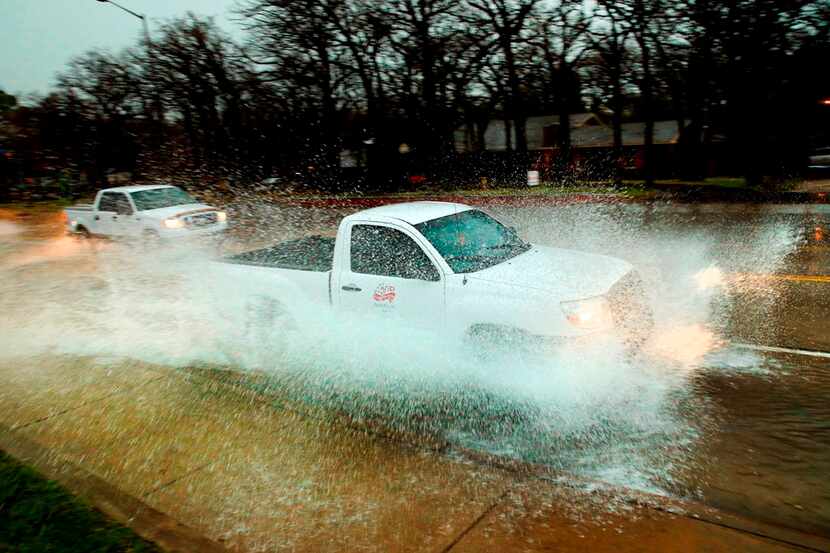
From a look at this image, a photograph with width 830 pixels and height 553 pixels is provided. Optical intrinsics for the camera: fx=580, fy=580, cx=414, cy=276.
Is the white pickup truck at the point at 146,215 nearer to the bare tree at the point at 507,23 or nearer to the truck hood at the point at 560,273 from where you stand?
the truck hood at the point at 560,273

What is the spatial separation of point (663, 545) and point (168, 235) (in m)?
12.7

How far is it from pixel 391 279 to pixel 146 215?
10110 mm

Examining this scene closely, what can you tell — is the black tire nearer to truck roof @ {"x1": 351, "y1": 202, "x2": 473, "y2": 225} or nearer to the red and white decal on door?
the red and white decal on door

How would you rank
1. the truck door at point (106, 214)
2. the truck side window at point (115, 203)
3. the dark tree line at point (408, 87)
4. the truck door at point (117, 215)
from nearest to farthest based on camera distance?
1. the truck door at point (117, 215)
2. the truck side window at point (115, 203)
3. the truck door at point (106, 214)
4. the dark tree line at point (408, 87)

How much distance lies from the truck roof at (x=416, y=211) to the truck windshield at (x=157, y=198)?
387 inches

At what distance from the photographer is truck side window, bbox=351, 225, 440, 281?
18.2 ft

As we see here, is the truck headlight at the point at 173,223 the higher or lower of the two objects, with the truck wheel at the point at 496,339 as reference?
higher

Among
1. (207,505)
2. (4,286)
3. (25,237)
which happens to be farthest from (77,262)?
(207,505)

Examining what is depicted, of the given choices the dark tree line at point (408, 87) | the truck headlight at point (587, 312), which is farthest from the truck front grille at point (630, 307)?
the dark tree line at point (408, 87)

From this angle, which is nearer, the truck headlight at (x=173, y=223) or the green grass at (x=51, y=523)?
the green grass at (x=51, y=523)

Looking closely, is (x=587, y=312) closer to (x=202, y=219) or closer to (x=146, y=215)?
(x=202, y=219)

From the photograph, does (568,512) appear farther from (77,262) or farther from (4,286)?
(77,262)

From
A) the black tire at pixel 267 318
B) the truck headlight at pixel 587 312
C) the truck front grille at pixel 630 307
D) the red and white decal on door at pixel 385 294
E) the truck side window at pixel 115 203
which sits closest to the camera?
the truck headlight at pixel 587 312

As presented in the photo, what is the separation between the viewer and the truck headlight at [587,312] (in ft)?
15.9
